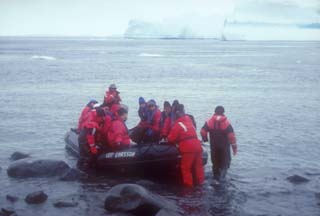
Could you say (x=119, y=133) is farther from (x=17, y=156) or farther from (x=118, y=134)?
(x=17, y=156)

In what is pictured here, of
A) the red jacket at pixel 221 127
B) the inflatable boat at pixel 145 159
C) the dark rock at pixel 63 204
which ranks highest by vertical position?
the red jacket at pixel 221 127

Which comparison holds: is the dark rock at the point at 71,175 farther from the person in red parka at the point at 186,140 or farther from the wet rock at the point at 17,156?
the person in red parka at the point at 186,140

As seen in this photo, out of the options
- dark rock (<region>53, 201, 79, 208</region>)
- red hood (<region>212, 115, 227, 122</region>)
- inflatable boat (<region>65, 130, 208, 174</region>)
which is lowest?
dark rock (<region>53, 201, 79, 208</region>)

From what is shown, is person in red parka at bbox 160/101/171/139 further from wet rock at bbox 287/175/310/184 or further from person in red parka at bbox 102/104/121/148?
wet rock at bbox 287/175/310/184

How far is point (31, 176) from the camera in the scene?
40.1 feet

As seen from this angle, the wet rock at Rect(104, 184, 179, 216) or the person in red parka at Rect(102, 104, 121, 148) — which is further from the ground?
the person in red parka at Rect(102, 104, 121, 148)

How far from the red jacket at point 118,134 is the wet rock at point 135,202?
2339 mm

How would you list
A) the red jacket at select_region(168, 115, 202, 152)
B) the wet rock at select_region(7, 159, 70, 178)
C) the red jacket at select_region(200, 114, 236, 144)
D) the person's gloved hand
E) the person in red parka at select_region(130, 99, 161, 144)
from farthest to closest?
the person in red parka at select_region(130, 99, 161, 144) < the wet rock at select_region(7, 159, 70, 178) < the person's gloved hand < the red jacket at select_region(200, 114, 236, 144) < the red jacket at select_region(168, 115, 202, 152)

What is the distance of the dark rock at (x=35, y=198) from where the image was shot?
33.8 ft

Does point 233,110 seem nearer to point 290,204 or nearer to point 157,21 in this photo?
point 290,204

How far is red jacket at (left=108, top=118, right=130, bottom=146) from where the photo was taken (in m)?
11.8

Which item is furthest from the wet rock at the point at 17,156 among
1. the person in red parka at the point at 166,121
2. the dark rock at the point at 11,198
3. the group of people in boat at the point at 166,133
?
the person in red parka at the point at 166,121

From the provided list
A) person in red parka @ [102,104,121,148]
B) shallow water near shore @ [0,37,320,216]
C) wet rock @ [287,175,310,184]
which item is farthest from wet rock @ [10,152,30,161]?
wet rock @ [287,175,310,184]

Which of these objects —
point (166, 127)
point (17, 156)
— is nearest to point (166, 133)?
point (166, 127)
